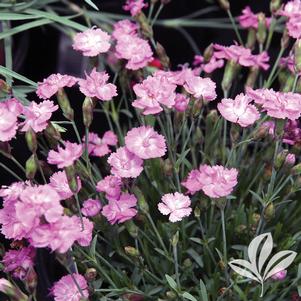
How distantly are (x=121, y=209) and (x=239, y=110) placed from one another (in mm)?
154

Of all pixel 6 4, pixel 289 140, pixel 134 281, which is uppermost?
pixel 6 4

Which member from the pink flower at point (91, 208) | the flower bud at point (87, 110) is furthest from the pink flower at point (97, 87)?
the pink flower at point (91, 208)

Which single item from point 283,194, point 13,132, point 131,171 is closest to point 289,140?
point 283,194

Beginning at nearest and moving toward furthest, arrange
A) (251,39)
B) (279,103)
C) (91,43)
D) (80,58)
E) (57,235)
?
(57,235) → (279,103) → (91,43) → (251,39) → (80,58)

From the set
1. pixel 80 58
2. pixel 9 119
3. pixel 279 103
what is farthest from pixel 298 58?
pixel 80 58

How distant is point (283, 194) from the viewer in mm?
725

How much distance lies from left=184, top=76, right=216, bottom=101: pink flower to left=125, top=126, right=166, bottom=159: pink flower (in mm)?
63

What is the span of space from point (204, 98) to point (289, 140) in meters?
0.12

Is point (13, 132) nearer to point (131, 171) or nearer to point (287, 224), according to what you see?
point (131, 171)

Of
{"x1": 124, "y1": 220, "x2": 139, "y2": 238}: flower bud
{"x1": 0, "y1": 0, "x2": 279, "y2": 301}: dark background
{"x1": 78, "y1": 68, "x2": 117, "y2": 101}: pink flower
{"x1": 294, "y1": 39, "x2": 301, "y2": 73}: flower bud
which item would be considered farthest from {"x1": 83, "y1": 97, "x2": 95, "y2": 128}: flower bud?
{"x1": 0, "y1": 0, "x2": 279, "y2": 301}: dark background

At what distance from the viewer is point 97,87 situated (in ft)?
2.04

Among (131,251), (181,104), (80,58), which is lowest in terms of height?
(80,58)

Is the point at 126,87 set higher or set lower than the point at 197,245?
higher

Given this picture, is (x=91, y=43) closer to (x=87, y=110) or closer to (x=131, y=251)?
(x=87, y=110)
